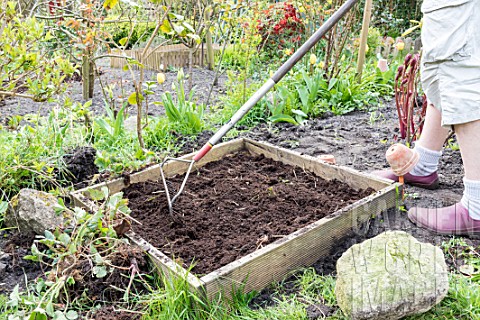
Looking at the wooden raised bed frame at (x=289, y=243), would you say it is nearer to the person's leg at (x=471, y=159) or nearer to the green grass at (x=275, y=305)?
the green grass at (x=275, y=305)

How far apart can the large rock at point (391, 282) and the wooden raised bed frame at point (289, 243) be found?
1.08ft

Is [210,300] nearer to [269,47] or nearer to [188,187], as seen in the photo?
[188,187]

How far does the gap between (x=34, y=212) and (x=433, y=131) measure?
2.28m

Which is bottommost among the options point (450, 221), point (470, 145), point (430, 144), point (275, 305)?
point (275, 305)

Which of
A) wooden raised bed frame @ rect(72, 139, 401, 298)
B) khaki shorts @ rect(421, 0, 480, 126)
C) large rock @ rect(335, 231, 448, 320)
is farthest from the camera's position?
khaki shorts @ rect(421, 0, 480, 126)

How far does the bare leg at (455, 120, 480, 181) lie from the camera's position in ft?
8.21

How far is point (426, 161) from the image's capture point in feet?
10.2

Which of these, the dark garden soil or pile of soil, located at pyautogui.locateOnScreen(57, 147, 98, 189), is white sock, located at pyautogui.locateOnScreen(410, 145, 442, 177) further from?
the dark garden soil

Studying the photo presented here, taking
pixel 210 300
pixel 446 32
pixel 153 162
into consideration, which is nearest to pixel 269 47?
pixel 153 162

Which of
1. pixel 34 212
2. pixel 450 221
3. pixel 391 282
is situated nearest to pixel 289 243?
pixel 391 282

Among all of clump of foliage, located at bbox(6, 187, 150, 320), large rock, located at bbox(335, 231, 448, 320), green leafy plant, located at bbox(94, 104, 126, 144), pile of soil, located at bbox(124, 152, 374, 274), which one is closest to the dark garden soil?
clump of foliage, located at bbox(6, 187, 150, 320)

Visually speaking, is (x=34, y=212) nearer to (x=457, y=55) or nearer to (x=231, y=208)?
(x=231, y=208)

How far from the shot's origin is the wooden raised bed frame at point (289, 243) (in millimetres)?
2174

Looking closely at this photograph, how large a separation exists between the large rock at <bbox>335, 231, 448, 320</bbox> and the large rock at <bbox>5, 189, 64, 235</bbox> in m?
1.55
